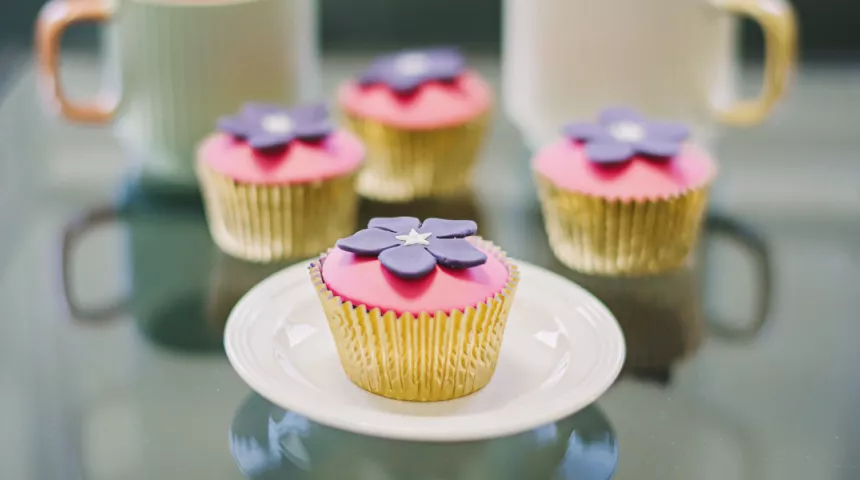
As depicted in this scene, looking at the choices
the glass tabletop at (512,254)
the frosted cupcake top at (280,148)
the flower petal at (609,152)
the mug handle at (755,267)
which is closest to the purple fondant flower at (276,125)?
the frosted cupcake top at (280,148)

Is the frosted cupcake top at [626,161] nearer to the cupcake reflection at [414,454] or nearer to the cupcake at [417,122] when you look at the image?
the cupcake at [417,122]

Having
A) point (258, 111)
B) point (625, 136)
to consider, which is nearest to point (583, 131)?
point (625, 136)

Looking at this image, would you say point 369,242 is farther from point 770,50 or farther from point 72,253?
point 770,50

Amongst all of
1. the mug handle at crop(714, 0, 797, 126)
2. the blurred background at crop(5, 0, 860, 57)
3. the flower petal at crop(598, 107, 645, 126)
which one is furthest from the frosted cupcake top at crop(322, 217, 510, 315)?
the blurred background at crop(5, 0, 860, 57)

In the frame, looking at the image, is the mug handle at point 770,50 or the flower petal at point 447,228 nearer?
the flower petal at point 447,228

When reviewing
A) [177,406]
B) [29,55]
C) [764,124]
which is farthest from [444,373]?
[29,55]

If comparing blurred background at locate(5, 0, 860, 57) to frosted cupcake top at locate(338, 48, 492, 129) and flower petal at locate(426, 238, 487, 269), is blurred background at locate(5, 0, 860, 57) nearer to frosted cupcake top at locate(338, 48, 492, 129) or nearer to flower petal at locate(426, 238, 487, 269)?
frosted cupcake top at locate(338, 48, 492, 129)

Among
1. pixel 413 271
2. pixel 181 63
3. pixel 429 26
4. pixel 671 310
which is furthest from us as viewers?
pixel 429 26
